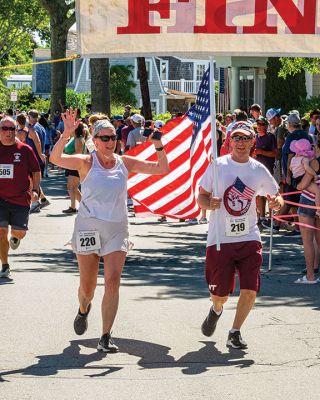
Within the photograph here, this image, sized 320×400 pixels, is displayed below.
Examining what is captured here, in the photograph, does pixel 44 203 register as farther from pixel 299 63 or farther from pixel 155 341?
pixel 155 341

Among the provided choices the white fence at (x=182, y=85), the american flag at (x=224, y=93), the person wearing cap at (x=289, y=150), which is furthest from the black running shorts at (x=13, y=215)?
the white fence at (x=182, y=85)

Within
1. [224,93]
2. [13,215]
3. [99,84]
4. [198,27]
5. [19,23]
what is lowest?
[13,215]

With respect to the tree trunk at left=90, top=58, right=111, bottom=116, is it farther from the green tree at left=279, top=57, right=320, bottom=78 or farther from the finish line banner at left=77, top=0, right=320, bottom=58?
the finish line banner at left=77, top=0, right=320, bottom=58

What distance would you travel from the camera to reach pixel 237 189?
9469 mm

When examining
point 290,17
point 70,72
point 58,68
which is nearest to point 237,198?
point 290,17

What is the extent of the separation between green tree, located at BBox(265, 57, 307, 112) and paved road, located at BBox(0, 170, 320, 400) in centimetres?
3033

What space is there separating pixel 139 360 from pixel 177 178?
475 centimetres

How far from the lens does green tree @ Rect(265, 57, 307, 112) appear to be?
148ft

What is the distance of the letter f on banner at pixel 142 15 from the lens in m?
11.9

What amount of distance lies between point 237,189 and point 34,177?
Answer: 479cm

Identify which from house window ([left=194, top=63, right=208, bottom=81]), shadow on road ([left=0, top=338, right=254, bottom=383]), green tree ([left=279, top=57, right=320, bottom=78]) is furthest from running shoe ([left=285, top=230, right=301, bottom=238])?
house window ([left=194, top=63, right=208, bottom=81])

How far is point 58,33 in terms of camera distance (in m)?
51.0

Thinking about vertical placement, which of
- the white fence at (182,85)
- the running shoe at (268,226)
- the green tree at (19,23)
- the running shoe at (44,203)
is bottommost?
the running shoe at (44,203)

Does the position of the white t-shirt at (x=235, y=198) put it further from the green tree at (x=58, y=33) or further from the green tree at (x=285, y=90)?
the green tree at (x=58, y=33)
